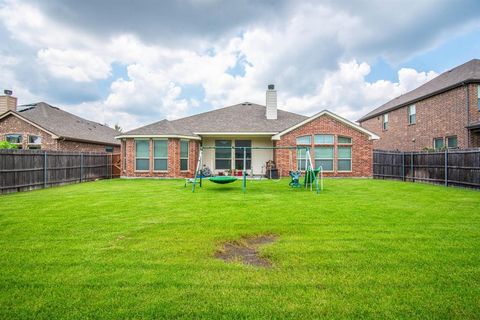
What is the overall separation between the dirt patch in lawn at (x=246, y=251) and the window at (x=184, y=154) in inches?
560

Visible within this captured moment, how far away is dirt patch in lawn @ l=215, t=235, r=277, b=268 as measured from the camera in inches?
162

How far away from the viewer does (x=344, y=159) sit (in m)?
18.9

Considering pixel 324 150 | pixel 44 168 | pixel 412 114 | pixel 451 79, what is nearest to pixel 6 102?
pixel 44 168

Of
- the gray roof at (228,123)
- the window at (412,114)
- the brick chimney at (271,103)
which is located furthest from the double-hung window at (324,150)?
the window at (412,114)

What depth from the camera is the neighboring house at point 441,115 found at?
17.1 m

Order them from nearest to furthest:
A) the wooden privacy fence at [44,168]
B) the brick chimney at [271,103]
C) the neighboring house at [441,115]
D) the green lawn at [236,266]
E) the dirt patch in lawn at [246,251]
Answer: the green lawn at [236,266] → the dirt patch in lawn at [246,251] → the wooden privacy fence at [44,168] → the neighboring house at [441,115] → the brick chimney at [271,103]

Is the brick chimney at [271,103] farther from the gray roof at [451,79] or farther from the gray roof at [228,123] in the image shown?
the gray roof at [451,79]

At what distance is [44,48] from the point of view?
18.6 m

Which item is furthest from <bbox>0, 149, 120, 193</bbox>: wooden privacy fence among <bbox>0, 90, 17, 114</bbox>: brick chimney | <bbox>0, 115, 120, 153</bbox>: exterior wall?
<bbox>0, 90, 17, 114</bbox>: brick chimney

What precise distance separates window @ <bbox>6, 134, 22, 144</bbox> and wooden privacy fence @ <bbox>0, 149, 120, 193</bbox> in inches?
277

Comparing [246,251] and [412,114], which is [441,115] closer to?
[412,114]

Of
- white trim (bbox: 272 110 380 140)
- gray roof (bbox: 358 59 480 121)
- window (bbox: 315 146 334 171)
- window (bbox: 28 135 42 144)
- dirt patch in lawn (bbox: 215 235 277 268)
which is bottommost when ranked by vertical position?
dirt patch in lawn (bbox: 215 235 277 268)

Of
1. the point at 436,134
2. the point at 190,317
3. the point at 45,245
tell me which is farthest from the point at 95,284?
the point at 436,134

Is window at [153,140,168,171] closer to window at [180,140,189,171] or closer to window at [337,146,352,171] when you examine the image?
window at [180,140,189,171]
